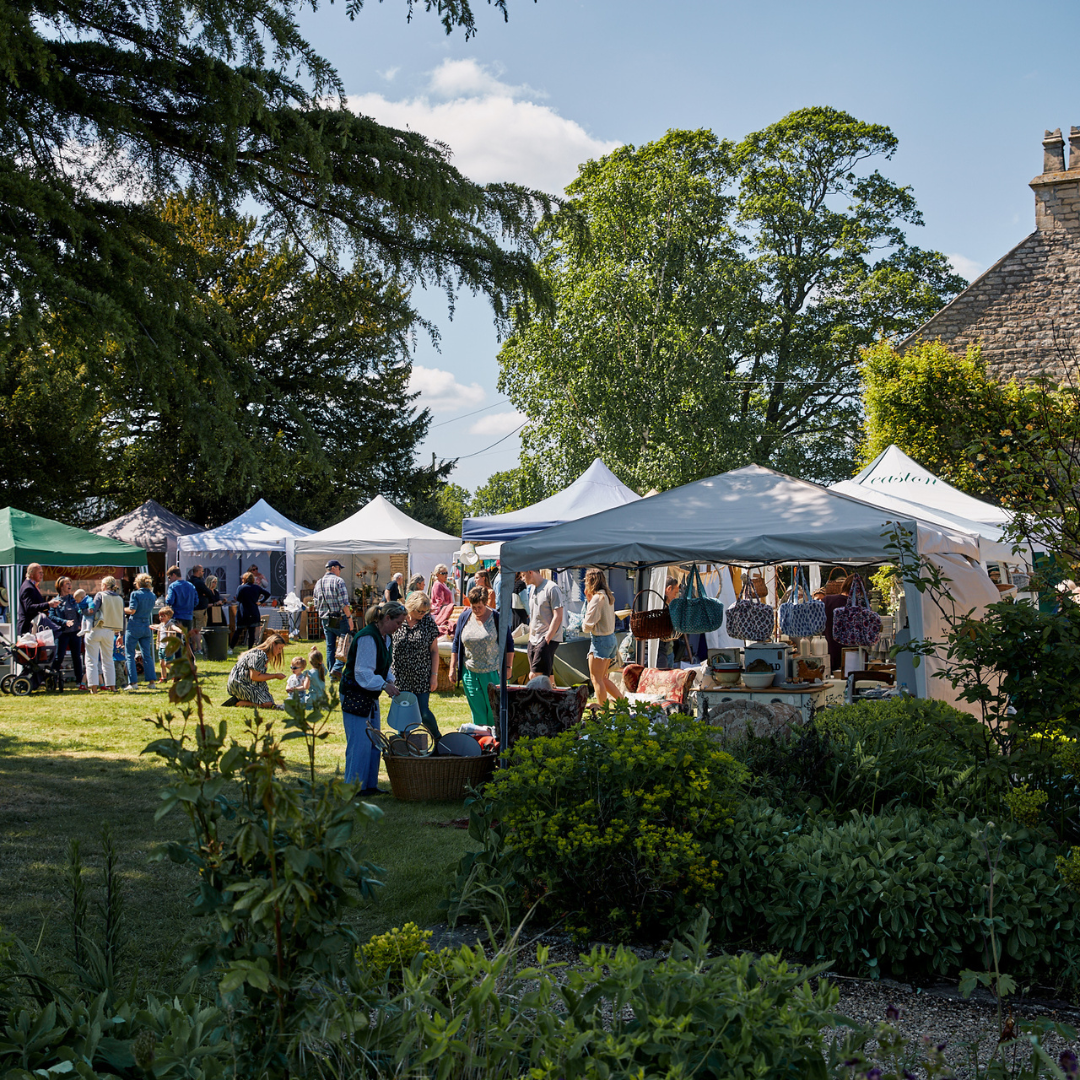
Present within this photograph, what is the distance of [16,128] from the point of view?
5.11m

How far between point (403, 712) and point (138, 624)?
7.88 m

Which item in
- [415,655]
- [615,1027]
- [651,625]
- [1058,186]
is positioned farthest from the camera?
[1058,186]

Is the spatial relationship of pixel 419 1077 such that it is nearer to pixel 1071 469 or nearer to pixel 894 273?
pixel 1071 469

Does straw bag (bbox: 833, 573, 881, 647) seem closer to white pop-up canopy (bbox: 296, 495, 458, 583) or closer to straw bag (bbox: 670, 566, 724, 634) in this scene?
straw bag (bbox: 670, 566, 724, 634)

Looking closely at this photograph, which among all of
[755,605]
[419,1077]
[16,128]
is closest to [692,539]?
[755,605]

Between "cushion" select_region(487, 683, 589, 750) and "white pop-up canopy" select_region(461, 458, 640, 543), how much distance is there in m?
5.26

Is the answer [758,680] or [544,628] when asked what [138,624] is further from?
[758,680]

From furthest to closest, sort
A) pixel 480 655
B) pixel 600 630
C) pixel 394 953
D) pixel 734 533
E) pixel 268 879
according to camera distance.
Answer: pixel 600 630 < pixel 480 655 < pixel 734 533 < pixel 394 953 < pixel 268 879

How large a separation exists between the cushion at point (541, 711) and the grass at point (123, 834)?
3.20 ft

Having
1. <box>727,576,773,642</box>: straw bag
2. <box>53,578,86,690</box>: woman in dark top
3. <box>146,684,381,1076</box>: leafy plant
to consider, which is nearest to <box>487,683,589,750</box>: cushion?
<box>727,576,773,642</box>: straw bag

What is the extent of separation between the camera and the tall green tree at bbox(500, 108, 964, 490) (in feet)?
79.8

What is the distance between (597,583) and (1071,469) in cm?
655

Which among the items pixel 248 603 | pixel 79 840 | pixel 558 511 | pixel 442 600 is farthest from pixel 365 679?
pixel 248 603

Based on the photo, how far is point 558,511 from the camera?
14164 millimetres
